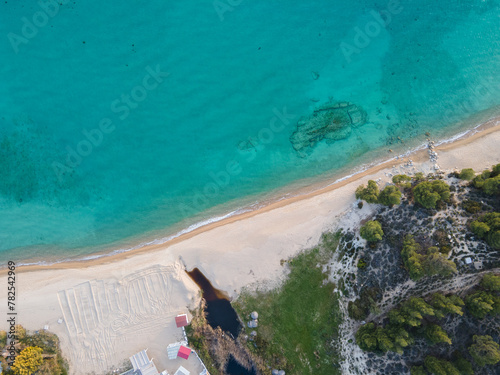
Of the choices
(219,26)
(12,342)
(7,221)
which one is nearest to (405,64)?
(219,26)

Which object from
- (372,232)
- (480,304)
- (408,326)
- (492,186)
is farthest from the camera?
(372,232)

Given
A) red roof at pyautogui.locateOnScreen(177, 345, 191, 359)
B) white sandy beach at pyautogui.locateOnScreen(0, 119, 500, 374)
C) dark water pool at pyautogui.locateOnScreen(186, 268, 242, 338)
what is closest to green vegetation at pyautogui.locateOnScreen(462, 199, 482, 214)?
white sandy beach at pyautogui.locateOnScreen(0, 119, 500, 374)

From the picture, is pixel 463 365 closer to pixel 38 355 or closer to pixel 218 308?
pixel 218 308

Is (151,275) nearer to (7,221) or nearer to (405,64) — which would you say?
(7,221)

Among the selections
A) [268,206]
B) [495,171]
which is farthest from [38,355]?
[495,171]

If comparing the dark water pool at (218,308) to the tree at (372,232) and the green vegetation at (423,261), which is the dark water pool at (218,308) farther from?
the green vegetation at (423,261)

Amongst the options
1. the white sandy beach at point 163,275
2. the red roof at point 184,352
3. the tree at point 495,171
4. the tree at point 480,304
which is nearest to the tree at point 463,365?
the tree at point 480,304

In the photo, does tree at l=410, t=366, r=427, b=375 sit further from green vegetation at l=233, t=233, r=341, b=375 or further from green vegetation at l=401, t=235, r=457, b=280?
green vegetation at l=401, t=235, r=457, b=280

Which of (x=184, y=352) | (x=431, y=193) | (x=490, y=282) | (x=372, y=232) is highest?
(x=431, y=193)
